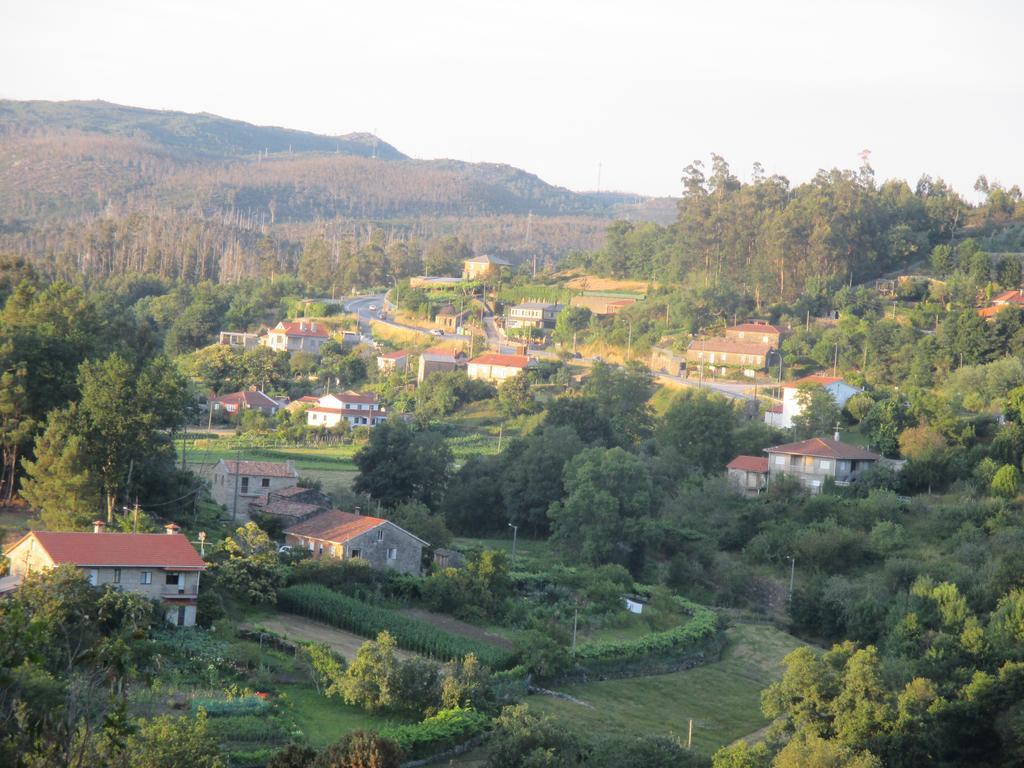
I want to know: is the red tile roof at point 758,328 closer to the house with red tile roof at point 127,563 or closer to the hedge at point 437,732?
the house with red tile roof at point 127,563

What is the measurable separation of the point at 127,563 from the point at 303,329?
39.7m

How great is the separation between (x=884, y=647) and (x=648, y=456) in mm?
13872

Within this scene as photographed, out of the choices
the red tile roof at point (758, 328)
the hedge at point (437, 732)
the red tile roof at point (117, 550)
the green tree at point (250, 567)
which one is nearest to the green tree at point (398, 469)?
the green tree at point (250, 567)

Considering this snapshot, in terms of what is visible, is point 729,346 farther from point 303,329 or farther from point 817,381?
point 303,329

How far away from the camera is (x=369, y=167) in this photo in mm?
183750

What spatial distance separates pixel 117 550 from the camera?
22797mm

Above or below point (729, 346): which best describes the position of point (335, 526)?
below

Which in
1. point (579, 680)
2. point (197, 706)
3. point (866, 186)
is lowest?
point (579, 680)

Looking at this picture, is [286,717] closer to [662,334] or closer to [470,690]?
[470,690]

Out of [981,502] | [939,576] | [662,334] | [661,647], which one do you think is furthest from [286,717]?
[662,334]

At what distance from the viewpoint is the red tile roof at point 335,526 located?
2859 cm

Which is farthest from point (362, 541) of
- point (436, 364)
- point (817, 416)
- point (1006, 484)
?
Result: point (436, 364)

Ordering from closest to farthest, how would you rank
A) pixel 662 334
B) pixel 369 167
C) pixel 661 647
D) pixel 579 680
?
pixel 579 680 < pixel 661 647 < pixel 662 334 < pixel 369 167

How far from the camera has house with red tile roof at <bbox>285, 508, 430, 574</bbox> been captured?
1117 inches
